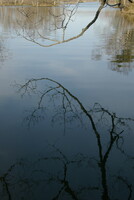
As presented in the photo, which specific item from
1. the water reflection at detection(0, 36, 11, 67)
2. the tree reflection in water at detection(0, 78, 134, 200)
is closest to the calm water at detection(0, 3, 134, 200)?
the tree reflection in water at detection(0, 78, 134, 200)

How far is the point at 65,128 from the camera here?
744 centimetres

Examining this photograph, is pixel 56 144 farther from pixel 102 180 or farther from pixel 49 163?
pixel 102 180

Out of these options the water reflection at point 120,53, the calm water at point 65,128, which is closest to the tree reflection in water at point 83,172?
the calm water at point 65,128

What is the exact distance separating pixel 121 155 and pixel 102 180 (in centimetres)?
104

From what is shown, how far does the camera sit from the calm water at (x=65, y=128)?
17.3 ft

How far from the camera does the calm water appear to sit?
207 inches

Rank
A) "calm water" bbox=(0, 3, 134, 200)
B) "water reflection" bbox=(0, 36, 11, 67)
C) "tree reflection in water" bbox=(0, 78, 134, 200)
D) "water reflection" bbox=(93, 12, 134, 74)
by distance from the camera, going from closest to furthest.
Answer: "tree reflection in water" bbox=(0, 78, 134, 200) → "calm water" bbox=(0, 3, 134, 200) → "water reflection" bbox=(93, 12, 134, 74) → "water reflection" bbox=(0, 36, 11, 67)

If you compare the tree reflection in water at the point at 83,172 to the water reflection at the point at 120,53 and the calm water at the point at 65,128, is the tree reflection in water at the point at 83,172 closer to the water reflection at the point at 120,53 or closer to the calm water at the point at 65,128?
the calm water at the point at 65,128

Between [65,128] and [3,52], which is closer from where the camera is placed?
[65,128]

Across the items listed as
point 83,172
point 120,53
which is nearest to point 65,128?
point 83,172

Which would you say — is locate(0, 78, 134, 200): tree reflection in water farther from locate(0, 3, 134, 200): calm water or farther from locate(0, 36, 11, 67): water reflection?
locate(0, 36, 11, 67): water reflection

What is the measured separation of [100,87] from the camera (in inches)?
418

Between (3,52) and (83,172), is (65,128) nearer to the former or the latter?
(83,172)

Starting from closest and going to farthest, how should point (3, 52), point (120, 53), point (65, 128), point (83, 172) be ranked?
point (83, 172) < point (65, 128) < point (3, 52) < point (120, 53)
